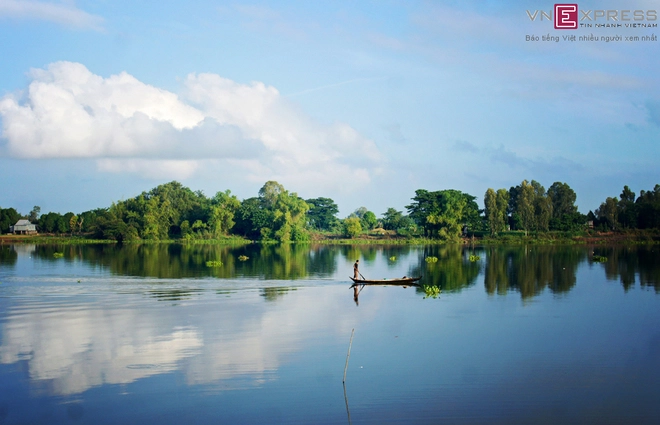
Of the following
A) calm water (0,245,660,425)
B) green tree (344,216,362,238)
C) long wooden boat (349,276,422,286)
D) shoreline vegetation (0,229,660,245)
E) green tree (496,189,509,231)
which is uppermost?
green tree (496,189,509,231)

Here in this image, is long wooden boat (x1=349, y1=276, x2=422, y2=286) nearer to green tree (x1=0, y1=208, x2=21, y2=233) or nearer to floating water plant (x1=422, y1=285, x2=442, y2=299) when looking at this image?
floating water plant (x1=422, y1=285, x2=442, y2=299)

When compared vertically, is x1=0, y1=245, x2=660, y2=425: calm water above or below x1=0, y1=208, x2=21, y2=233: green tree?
below

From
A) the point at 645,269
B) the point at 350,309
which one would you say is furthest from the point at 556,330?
the point at 645,269

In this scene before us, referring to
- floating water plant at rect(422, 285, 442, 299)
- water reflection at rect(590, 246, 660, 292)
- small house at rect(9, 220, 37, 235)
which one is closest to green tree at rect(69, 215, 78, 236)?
small house at rect(9, 220, 37, 235)

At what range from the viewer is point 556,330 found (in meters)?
19.0

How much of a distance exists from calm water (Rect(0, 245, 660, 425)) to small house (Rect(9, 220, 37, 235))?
263ft

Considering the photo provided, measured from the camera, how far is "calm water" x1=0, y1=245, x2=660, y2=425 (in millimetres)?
11508

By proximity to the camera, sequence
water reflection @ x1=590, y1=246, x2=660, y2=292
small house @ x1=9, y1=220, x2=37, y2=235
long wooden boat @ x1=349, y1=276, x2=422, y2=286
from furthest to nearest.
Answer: small house @ x1=9, y1=220, x2=37, y2=235
water reflection @ x1=590, y1=246, x2=660, y2=292
long wooden boat @ x1=349, y1=276, x2=422, y2=286

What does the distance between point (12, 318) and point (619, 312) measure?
71.6 feet

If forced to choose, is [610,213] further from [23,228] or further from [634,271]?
[23,228]

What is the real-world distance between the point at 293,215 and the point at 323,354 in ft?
263

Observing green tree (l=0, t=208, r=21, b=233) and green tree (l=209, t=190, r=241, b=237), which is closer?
green tree (l=209, t=190, r=241, b=237)

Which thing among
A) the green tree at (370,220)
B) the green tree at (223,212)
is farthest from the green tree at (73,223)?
the green tree at (370,220)

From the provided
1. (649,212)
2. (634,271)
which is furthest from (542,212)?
(634,271)
